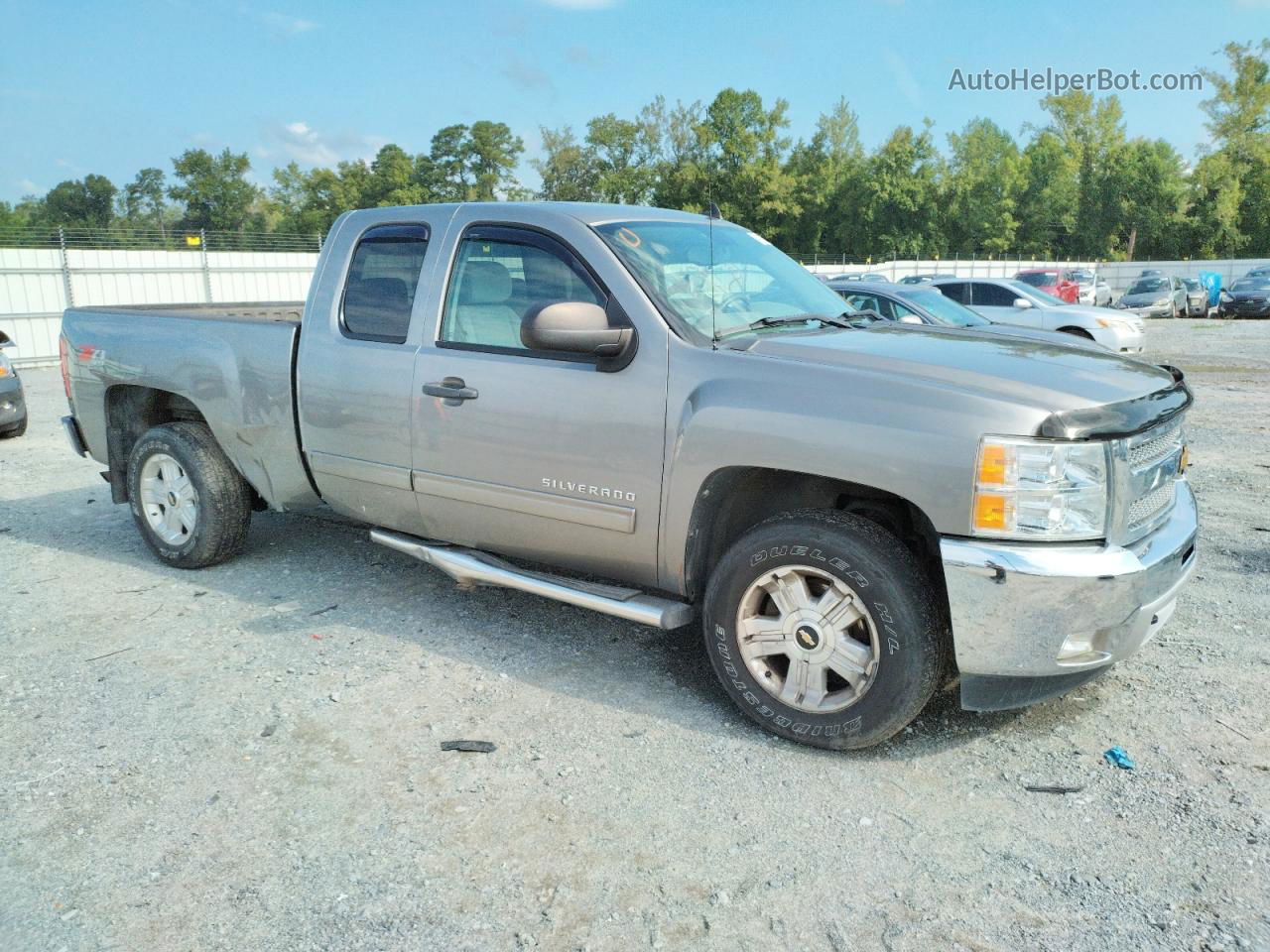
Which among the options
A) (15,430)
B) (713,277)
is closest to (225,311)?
(713,277)

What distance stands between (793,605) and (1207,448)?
7082 mm

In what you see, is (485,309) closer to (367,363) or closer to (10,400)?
(367,363)

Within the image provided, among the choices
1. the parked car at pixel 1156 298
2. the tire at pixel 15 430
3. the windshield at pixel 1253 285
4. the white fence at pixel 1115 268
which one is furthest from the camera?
the white fence at pixel 1115 268

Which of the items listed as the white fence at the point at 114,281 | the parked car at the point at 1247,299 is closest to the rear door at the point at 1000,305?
the white fence at the point at 114,281

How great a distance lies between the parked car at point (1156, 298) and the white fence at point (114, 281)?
85.8 ft

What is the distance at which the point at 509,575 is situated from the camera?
407cm

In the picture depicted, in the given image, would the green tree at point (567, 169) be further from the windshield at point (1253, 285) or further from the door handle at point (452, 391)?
the door handle at point (452, 391)

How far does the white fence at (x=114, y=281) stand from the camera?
18.8 meters

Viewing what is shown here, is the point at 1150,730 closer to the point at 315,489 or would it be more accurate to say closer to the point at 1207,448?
the point at 315,489

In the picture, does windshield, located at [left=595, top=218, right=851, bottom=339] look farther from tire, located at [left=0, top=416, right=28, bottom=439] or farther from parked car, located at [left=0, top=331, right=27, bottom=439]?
tire, located at [left=0, top=416, right=28, bottom=439]

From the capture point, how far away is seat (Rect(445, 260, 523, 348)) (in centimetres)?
414

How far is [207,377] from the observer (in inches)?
202

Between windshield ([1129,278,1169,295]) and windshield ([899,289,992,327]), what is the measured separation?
81.1ft

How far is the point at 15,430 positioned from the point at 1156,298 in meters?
33.1
